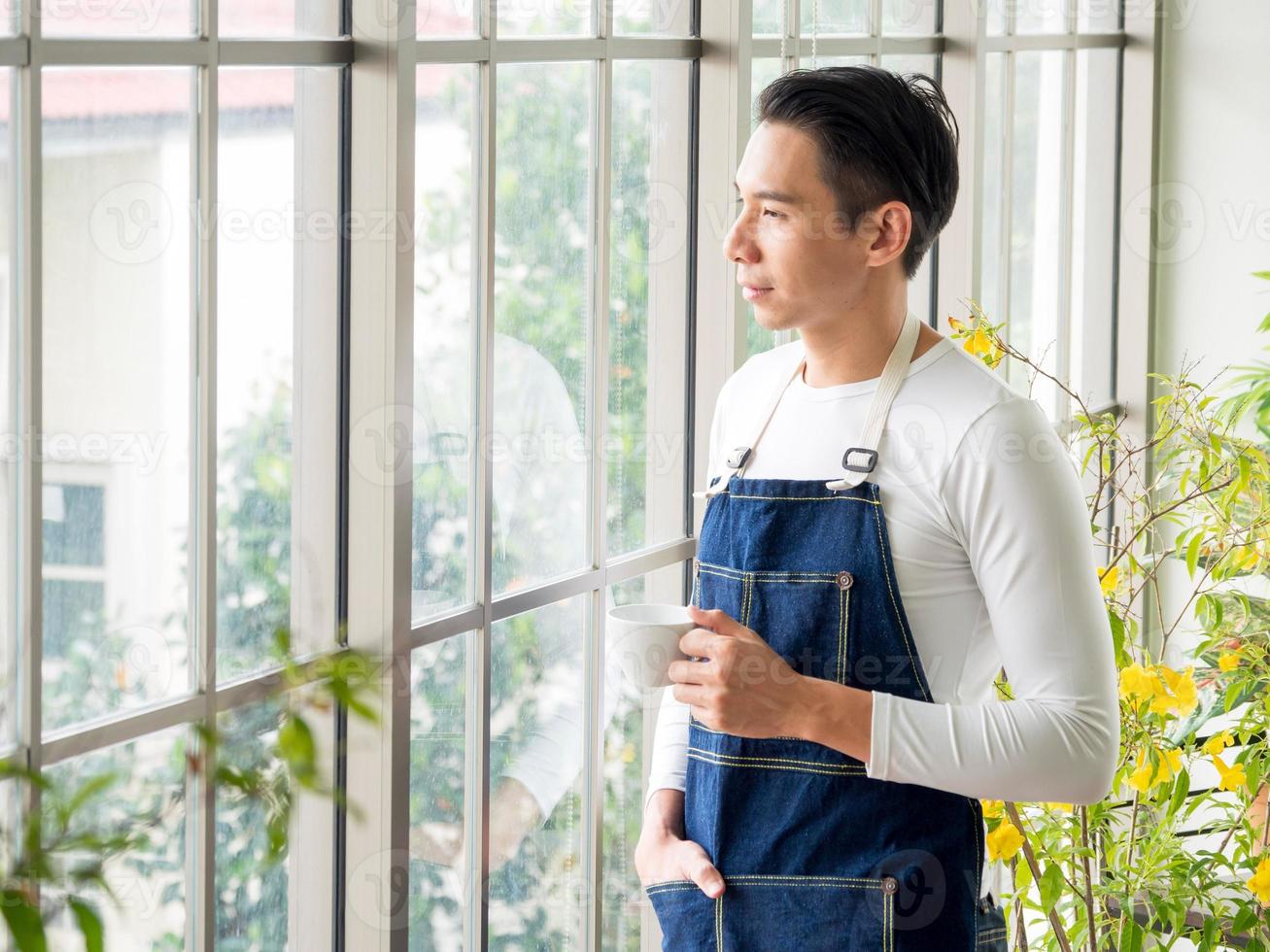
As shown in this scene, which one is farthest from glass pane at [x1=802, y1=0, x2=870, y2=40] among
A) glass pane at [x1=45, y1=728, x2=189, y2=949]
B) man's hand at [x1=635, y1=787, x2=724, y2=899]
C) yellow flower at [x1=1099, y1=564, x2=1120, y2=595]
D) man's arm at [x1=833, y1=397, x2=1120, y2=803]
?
glass pane at [x1=45, y1=728, x2=189, y2=949]

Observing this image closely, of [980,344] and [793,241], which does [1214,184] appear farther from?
[793,241]

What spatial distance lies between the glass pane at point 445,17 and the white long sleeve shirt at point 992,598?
743 millimetres

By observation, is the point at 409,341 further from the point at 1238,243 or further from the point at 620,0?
the point at 1238,243

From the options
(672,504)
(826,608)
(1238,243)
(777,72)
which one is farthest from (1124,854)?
(1238,243)

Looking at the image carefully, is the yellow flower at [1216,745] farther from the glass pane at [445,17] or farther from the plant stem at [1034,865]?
the glass pane at [445,17]

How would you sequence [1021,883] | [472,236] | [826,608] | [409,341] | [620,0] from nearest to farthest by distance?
[826,608]
[409,341]
[472,236]
[620,0]
[1021,883]

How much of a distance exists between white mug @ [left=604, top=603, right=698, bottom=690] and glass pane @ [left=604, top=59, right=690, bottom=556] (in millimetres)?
820

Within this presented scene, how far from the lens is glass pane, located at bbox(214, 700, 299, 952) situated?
4.58 feet

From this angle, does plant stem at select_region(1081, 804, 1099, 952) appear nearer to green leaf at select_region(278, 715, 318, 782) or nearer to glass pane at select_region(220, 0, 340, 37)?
glass pane at select_region(220, 0, 340, 37)

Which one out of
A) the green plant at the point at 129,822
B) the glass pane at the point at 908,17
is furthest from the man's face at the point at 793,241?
the glass pane at the point at 908,17

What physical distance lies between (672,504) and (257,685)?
97cm

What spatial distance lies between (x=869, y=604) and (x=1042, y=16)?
Answer: 279cm

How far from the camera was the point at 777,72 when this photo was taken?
2406 mm

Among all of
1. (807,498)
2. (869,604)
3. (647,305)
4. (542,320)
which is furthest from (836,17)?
(869,604)
